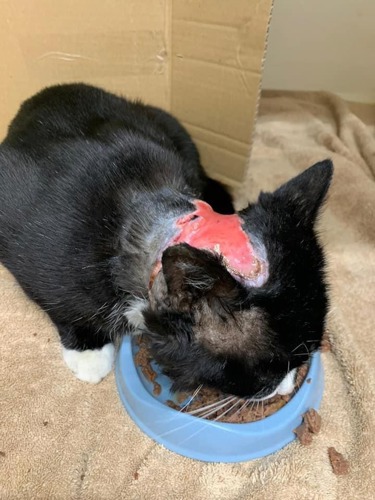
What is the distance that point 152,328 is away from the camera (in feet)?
2.72

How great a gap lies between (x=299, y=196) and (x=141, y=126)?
582 mm

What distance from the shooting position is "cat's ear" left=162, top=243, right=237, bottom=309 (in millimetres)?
643

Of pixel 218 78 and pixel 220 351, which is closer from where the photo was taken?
pixel 220 351

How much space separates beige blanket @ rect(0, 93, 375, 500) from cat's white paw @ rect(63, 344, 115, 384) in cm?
2

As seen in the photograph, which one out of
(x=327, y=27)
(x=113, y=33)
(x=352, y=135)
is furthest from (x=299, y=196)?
(x=327, y=27)

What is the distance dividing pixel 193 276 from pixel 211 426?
1.63ft

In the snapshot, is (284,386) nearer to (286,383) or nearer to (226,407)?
(286,383)

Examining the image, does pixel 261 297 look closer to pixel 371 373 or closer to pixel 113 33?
pixel 371 373

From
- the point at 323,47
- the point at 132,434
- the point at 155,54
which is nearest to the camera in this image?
the point at 132,434

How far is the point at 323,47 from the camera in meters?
2.13

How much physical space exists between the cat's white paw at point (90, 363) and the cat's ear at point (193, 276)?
554 mm

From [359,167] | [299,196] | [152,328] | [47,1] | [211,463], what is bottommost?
[211,463]

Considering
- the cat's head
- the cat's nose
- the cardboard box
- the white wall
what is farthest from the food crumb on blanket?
the white wall

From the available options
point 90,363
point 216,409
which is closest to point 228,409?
point 216,409
